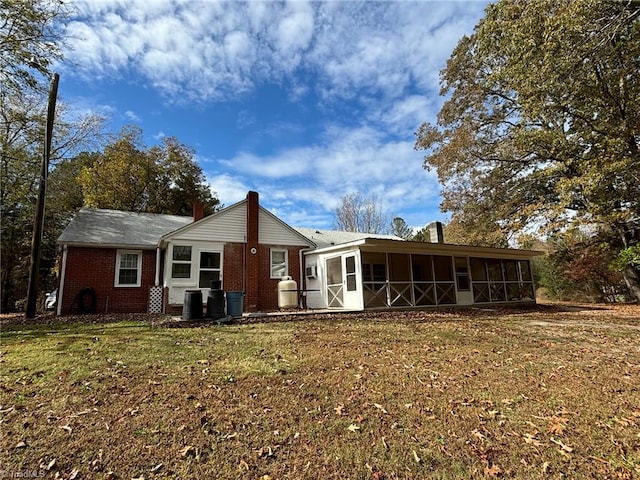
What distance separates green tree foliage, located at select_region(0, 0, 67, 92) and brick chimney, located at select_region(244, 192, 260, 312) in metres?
8.00

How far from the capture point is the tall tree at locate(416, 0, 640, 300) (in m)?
10.4

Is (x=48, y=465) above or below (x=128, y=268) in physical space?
below

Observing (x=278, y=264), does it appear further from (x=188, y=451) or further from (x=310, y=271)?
(x=188, y=451)

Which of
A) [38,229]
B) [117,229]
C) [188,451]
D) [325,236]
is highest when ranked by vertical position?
[325,236]

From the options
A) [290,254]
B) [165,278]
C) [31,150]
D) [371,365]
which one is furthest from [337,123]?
[31,150]

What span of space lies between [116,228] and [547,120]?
64.2 feet

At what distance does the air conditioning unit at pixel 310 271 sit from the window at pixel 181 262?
198 inches

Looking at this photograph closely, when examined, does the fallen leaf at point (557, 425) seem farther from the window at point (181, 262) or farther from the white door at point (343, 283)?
the window at point (181, 262)

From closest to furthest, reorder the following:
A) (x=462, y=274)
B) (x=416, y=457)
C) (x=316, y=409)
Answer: (x=416, y=457) → (x=316, y=409) → (x=462, y=274)

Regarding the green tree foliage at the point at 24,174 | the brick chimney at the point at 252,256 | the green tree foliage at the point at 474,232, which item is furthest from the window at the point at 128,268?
the green tree foliage at the point at 474,232

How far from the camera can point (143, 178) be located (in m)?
25.4

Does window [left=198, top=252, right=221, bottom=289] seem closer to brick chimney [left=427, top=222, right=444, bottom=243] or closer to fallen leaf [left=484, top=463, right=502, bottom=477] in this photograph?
brick chimney [left=427, top=222, right=444, bottom=243]

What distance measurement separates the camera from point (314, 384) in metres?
4.39

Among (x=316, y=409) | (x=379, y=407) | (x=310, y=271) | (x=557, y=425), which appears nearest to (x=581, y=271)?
(x=310, y=271)
